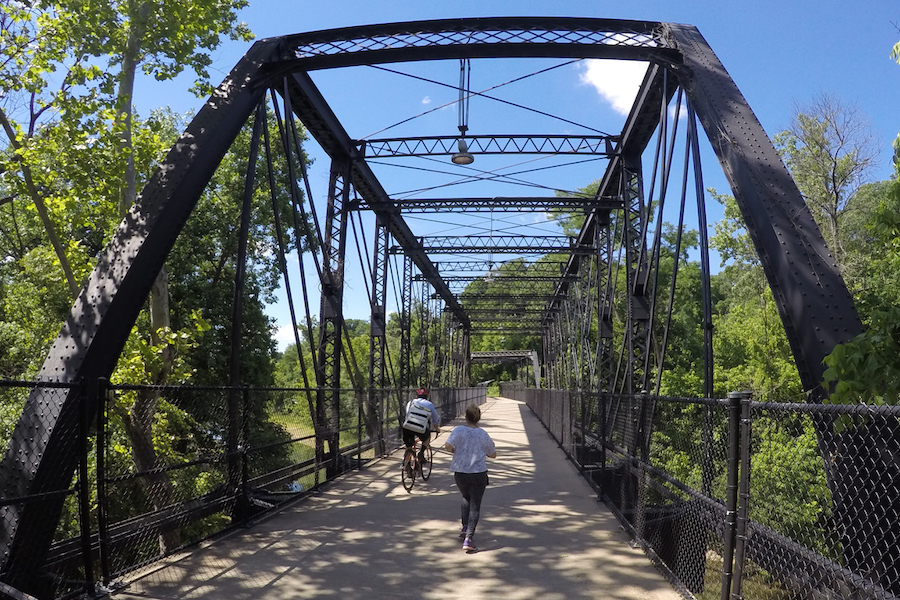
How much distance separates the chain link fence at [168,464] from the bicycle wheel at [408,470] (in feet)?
4.40

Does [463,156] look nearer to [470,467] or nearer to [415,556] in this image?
[470,467]

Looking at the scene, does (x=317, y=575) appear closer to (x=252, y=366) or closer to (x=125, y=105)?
(x=125, y=105)

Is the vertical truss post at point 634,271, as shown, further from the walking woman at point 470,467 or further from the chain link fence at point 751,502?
the walking woman at point 470,467

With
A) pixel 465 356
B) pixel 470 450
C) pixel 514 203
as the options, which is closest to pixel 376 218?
pixel 514 203

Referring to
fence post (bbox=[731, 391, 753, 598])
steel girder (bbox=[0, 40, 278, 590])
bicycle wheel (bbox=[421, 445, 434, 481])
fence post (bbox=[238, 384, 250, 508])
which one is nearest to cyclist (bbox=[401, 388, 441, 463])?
bicycle wheel (bbox=[421, 445, 434, 481])

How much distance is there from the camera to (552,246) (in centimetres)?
2453

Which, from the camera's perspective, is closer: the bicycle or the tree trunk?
the bicycle

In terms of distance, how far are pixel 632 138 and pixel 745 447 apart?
36.9 ft

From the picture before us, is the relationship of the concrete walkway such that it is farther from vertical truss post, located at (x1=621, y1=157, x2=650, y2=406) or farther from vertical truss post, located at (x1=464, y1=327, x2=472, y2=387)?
vertical truss post, located at (x1=464, y1=327, x2=472, y2=387)

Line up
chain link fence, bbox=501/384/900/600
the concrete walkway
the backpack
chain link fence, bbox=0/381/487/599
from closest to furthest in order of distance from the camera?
chain link fence, bbox=501/384/900/600
chain link fence, bbox=0/381/487/599
the concrete walkway
the backpack

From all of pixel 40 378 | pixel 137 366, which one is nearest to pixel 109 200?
pixel 137 366

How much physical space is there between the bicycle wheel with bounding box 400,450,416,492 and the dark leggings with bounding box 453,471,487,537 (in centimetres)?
383

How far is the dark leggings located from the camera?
689 cm

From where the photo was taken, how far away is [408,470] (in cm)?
1099
